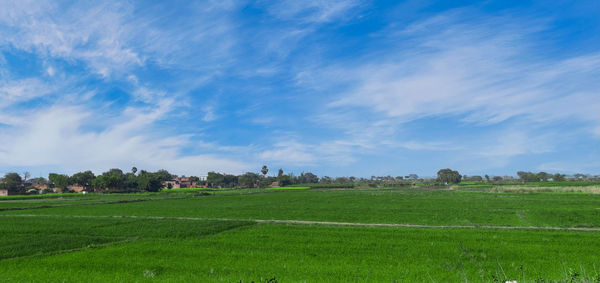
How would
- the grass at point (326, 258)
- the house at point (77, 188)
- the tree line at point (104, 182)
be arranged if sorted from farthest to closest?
the house at point (77, 188), the tree line at point (104, 182), the grass at point (326, 258)

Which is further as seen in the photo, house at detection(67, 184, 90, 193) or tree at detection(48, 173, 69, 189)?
house at detection(67, 184, 90, 193)

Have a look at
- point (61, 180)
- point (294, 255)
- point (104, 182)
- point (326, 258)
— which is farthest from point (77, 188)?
point (326, 258)

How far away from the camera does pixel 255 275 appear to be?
1319 cm

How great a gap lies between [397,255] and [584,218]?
95.5 feet

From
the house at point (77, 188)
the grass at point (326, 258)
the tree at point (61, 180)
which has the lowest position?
the grass at point (326, 258)

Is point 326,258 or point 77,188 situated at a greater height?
point 77,188

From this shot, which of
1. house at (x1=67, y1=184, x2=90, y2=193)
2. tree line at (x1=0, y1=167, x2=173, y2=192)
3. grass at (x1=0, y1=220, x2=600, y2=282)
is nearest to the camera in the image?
grass at (x1=0, y1=220, x2=600, y2=282)

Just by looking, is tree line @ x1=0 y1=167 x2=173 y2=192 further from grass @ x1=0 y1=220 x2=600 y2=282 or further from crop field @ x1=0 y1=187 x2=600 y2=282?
grass @ x1=0 y1=220 x2=600 y2=282

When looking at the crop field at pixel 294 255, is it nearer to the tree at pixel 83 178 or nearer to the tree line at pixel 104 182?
the tree line at pixel 104 182

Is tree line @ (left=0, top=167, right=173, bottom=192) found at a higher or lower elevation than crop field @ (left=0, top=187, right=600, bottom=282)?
higher

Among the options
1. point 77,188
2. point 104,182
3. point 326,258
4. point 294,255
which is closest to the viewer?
point 326,258

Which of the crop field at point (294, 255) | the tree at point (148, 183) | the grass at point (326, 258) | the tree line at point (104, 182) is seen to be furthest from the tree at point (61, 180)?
the grass at point (326, 258)

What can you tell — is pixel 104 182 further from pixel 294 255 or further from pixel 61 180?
pixel 294 255

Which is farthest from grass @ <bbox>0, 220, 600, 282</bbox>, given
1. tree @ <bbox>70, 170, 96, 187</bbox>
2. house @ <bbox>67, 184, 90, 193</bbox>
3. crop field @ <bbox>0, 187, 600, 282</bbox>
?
house @ <bbox>67, 184, 90, 193</bbox>
